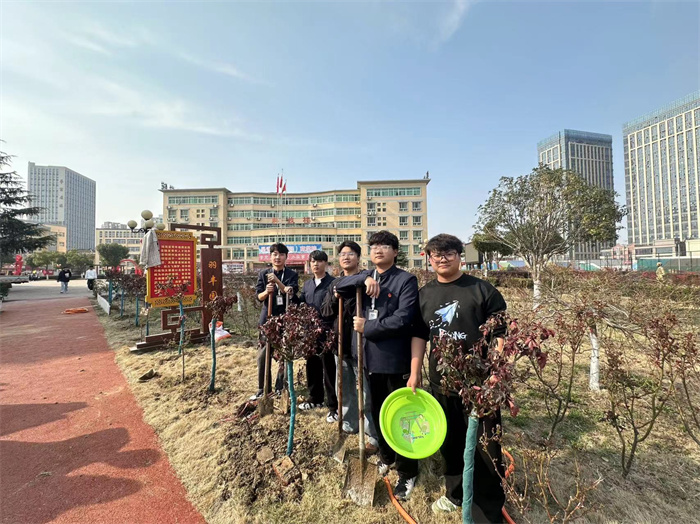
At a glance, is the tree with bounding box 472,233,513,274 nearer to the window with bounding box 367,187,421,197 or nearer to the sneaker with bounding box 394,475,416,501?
the sneaker with bounding box 394,475,416,501

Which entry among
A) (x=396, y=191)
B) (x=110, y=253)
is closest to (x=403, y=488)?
(x=396, y=191)

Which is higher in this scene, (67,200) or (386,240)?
(67,200)

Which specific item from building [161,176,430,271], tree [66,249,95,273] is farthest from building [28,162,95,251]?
building [161,176,430,271]

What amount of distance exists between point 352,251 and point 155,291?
5.10m

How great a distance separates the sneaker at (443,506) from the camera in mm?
2084

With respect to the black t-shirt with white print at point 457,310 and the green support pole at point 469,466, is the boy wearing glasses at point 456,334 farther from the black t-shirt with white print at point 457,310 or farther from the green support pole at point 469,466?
the green support pole at point 469,466

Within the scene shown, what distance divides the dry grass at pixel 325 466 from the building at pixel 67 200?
117030 millimetres

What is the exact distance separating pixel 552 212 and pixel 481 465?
10155 mm

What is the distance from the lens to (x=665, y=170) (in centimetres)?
5997

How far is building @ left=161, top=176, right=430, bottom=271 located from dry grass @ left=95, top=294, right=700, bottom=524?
41.2 metres

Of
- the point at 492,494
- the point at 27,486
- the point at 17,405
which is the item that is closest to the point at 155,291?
the point at 17,405

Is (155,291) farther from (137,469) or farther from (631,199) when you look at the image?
(631,199)

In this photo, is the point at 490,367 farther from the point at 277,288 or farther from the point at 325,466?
the point at 277,288

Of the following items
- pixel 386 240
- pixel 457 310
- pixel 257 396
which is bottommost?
pixel 257 396
